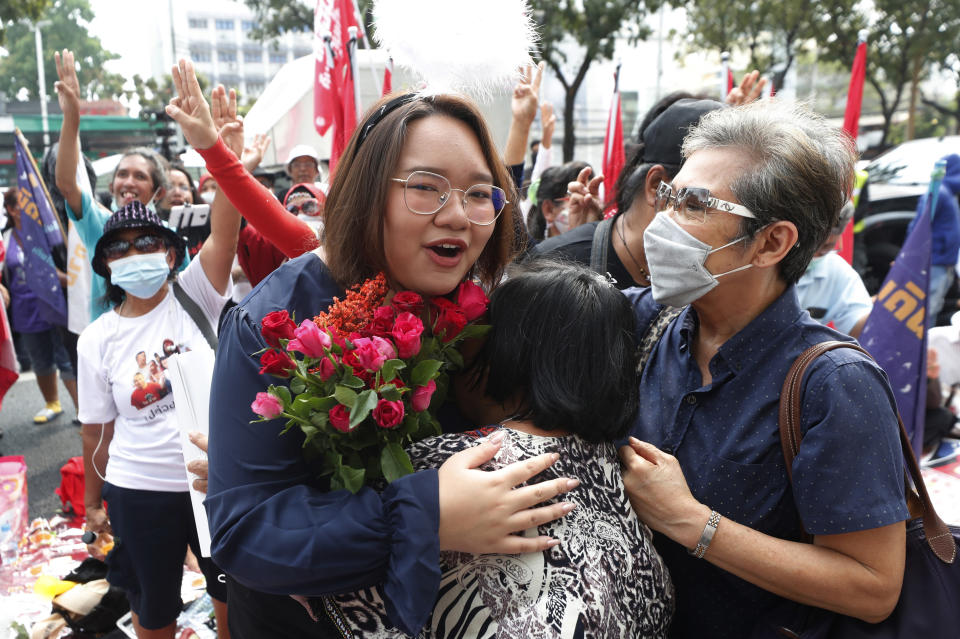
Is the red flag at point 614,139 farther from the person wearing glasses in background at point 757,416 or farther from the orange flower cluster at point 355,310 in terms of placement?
the orange flower cluster at point 355,310

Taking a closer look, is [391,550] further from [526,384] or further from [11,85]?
[11,85]

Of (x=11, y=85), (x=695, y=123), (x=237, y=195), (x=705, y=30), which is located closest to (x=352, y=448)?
(x=237, y=195)

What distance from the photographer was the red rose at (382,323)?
1.37 metres

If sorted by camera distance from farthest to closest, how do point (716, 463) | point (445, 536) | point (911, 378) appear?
point (911, 378), point (716, 463), point (445, 536)

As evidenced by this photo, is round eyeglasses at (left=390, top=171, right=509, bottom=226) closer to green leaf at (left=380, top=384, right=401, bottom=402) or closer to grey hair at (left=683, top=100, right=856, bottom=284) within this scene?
green leaf at (left=380, top=384, right=401, bottom=402)

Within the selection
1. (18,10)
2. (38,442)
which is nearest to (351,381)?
(38,442)

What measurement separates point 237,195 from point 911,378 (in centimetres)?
309

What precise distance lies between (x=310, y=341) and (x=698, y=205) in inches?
39.7

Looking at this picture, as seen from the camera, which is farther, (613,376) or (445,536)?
(613,376)

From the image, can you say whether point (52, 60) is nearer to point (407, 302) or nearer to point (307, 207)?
point (307, 207)

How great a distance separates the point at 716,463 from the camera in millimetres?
1621

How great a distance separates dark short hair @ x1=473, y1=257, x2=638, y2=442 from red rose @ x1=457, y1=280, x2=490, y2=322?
5cm

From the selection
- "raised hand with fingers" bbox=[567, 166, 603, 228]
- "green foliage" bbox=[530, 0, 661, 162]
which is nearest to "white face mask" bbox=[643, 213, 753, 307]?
"raised hand with fingers" bbox=[567, 166, 603, 228]

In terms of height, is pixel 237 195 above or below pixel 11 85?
below
